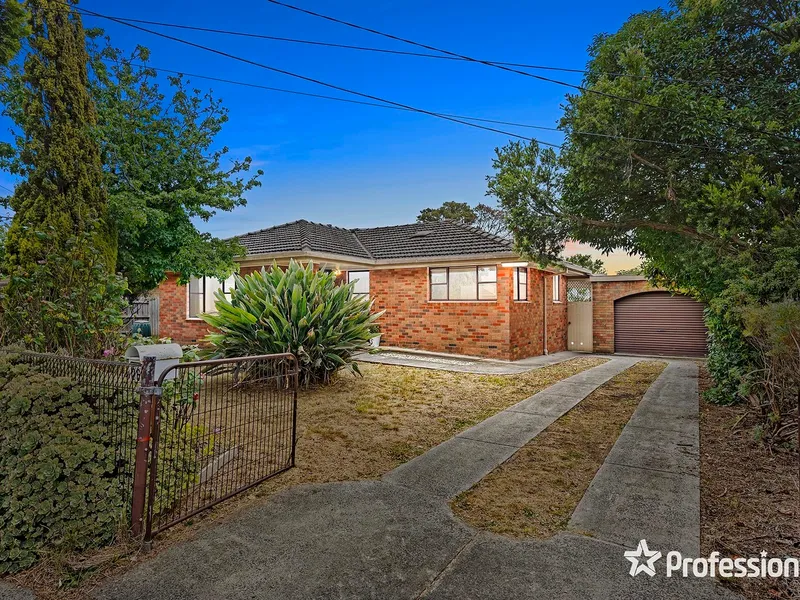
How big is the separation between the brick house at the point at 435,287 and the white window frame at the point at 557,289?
38 millimetres

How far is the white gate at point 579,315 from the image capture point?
16594 millimetres

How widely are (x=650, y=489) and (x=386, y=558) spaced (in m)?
2.42

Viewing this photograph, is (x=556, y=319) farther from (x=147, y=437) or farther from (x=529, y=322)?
(x=147, y=437)

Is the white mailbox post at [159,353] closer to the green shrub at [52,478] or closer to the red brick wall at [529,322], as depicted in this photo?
the green shrub at [52,478]

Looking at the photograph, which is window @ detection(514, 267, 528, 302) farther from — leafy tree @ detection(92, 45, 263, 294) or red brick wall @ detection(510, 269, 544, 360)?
leafy tree @ detection(92, 45, 263, 294)

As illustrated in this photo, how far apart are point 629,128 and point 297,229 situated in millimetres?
11531

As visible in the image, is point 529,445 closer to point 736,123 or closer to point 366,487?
point 366,487

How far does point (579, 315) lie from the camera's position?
55.1 feet

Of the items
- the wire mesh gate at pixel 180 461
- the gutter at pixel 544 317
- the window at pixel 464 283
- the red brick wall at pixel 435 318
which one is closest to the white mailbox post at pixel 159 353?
the wire mesh gate at pixel 180 461

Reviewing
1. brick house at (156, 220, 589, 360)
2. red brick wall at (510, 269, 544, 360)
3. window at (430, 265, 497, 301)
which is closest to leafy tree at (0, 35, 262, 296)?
brick house at (156, 220, 589, 360)

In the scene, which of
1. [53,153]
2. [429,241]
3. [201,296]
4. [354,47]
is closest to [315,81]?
[354,47]

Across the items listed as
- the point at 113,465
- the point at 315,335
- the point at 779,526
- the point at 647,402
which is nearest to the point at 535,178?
the point at 647,402

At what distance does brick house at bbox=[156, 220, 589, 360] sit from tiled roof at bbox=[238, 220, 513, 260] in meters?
0.04

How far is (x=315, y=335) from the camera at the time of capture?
7.73m
